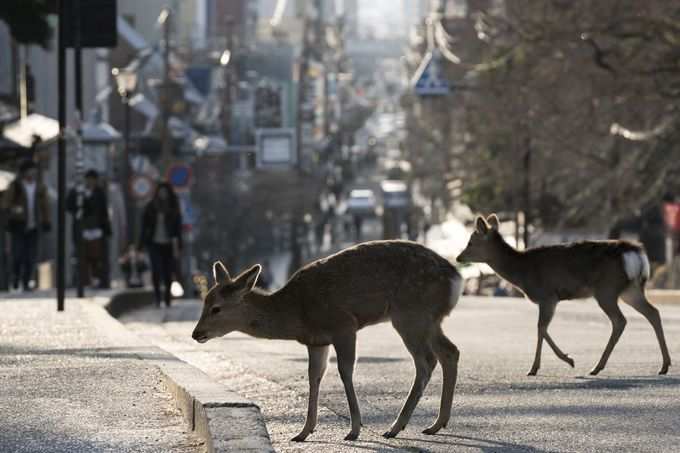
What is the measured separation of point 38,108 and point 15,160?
16030mm

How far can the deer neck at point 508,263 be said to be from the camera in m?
14.5

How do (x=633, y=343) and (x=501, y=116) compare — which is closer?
(x=633, y=343)

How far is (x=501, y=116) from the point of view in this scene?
186 feet

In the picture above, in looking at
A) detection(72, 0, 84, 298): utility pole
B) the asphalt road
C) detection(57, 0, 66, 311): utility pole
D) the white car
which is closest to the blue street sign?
detection(72, 0, 84, 298): utility pole

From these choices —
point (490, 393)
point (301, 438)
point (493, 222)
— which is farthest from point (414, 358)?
point (493, 222)

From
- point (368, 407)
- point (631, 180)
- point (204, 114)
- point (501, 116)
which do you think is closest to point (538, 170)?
point (501, 116)

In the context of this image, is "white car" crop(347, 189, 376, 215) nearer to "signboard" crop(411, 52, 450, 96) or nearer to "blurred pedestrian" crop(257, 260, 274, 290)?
"blurred pedestrian" crop(257, 260, 274, 290)

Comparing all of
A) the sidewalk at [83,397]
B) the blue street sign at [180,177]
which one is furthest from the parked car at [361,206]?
the sidewalk at [83,397]

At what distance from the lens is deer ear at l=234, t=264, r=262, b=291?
9883 mm

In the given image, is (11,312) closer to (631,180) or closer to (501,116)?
(631,180)

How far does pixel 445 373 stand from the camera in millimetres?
10133

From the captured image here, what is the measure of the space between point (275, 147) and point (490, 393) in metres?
87.0

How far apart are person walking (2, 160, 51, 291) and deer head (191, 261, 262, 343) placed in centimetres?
1891

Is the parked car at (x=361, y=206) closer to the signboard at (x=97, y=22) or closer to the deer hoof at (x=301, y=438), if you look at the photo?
the signboard at (x=97, y=22)
